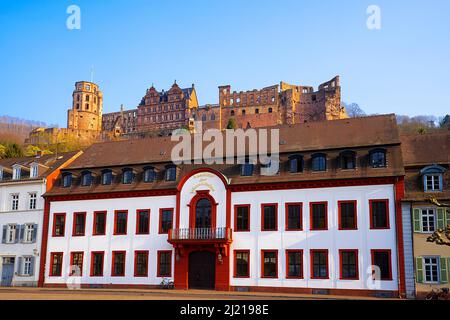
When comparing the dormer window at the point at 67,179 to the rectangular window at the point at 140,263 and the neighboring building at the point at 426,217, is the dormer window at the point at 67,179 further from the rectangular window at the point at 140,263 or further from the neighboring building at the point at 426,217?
the neighboring building at the point at 426,217

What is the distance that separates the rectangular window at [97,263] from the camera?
4294cm

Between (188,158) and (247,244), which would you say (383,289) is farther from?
(188,158)

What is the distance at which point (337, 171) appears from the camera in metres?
37.6

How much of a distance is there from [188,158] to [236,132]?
16.1 ft

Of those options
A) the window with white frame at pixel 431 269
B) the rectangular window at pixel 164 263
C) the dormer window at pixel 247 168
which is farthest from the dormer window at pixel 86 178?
the window with white frame at pixel 431 269

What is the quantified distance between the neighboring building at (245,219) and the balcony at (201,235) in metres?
0.08

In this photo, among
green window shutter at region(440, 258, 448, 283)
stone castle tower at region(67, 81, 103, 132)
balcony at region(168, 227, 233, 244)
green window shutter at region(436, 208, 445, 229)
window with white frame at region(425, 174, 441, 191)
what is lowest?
green window shutter at region(440, 258, 448, 283)

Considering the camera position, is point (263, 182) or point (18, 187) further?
point (18, 187)

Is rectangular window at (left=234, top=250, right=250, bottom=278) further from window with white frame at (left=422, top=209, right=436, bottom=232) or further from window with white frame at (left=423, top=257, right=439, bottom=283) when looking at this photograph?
window with white frame at (left=422, top=209, right=436, bottom=232)

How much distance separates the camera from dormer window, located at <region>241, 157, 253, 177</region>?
132 feet

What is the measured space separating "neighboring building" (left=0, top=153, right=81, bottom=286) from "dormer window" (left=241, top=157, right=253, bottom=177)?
1765 cm

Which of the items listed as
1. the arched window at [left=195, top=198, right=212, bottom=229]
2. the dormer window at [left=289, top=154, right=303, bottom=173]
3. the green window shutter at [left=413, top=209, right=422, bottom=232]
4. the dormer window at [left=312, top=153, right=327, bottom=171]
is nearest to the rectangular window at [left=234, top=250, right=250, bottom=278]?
the arched window at [left=195, top=198, right=212, bottom=229]
